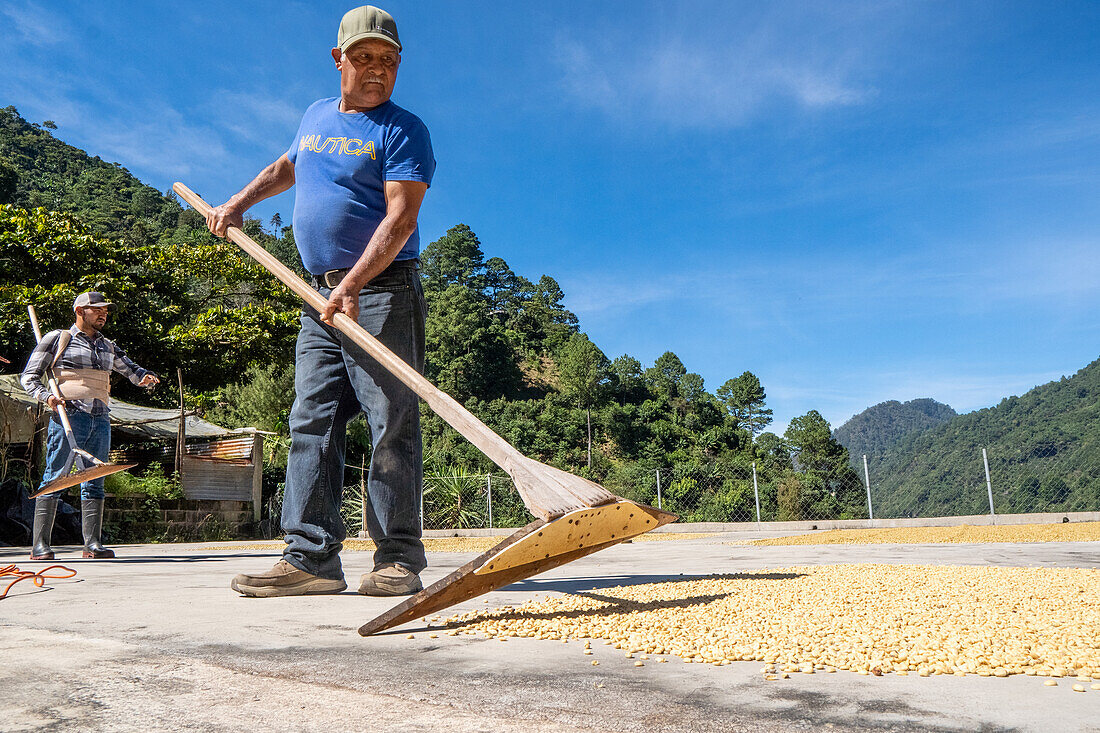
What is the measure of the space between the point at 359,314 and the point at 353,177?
0.48 metres

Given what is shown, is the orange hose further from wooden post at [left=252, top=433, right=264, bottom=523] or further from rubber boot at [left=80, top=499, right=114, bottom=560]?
wooden post at [left=252, top=433, right=264, bottom=523]

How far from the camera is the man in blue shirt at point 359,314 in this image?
7.97ft

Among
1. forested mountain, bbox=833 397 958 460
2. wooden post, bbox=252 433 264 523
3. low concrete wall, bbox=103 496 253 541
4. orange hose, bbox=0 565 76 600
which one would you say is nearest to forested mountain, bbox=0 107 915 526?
wooden post, bbox=252 433 264 523

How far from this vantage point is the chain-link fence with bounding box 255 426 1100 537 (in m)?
12.8

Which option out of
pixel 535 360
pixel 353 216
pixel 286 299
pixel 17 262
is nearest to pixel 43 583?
pixel 353 216

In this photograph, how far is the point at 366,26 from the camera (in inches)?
100

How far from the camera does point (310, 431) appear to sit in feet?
Answer: 8.38

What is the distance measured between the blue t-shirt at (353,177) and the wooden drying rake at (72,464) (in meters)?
2.46

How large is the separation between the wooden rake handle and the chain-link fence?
428 inches

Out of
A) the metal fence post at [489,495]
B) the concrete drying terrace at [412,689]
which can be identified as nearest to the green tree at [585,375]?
the metal fence post at [489,495]

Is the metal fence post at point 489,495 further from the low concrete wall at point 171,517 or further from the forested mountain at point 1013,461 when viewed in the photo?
the forested mountain at point 1013,461

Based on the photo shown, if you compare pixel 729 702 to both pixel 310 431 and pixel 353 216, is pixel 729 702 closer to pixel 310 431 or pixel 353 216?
pixel 310 431

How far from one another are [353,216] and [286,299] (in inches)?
783

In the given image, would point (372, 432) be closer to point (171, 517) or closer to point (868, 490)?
point (171, 517)
